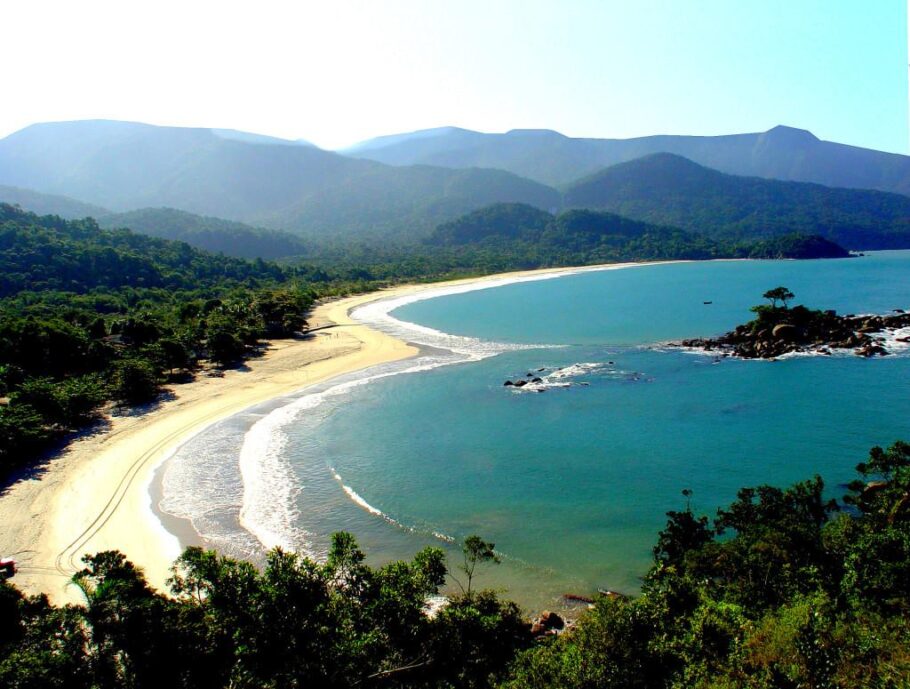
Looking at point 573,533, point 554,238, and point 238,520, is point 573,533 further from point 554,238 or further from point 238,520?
point 554,238

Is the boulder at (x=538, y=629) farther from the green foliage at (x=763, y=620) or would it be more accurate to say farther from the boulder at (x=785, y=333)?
the boulder at (x=785, y=333)

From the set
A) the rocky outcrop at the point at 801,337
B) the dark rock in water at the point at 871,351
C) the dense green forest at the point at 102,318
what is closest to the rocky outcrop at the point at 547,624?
the dense green forest at the point at 102,318

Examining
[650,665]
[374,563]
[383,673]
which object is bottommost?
[374,563]

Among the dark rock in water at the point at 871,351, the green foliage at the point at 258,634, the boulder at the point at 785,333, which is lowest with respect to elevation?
the green foliage at the point at 258,634

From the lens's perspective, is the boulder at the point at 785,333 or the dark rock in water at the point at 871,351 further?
the boulder at the point at 785,333

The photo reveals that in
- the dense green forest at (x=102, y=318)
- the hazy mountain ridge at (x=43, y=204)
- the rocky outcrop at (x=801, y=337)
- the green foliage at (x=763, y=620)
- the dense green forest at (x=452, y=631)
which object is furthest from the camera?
the hazy mountain ridge at (x=43, y=204)

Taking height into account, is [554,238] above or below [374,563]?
above

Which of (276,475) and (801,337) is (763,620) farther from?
(801,337)

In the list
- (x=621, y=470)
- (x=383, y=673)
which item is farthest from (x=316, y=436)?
(x=383, y=673)
